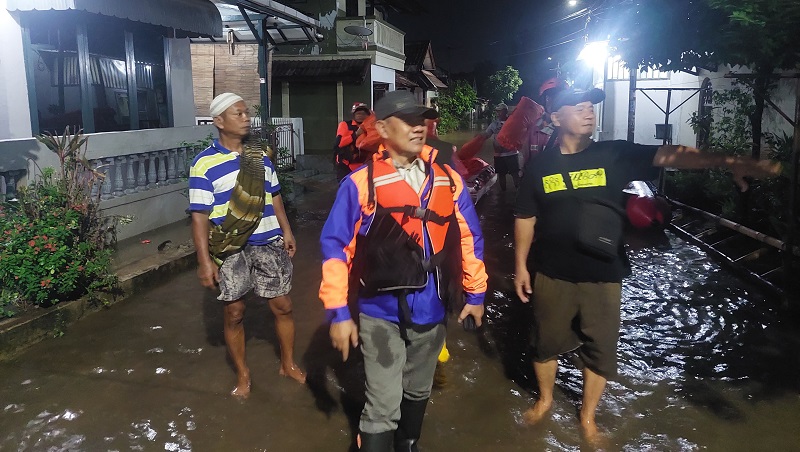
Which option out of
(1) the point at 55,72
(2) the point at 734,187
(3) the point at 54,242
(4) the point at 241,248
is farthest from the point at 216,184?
(2) the point at 734,187

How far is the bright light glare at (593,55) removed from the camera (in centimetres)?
1698

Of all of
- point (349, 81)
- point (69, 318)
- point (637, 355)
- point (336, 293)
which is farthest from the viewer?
point (349, 81)

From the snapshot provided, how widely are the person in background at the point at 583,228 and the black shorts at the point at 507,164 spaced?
754 centimetres

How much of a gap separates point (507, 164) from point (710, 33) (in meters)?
6.52

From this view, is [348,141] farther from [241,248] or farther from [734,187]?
[734,187]

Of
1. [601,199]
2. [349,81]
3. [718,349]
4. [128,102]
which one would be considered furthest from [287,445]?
[349,81]

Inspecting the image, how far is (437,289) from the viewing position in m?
2.84

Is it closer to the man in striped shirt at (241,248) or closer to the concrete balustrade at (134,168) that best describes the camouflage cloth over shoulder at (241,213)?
the man in striped shirt at (241,248)

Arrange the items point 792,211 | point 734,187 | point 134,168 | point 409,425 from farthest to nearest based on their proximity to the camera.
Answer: point 134,168 → point 734,187 → point 792,211 → point 409,425

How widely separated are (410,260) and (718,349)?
3.32m

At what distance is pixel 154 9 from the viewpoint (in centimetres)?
776

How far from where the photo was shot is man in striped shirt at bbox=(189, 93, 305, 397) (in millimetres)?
3605

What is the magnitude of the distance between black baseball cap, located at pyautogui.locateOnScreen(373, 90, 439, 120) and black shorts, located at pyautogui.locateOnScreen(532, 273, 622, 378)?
134 centimetres

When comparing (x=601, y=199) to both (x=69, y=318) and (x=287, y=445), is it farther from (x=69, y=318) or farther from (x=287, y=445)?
(x=69, y=318)
